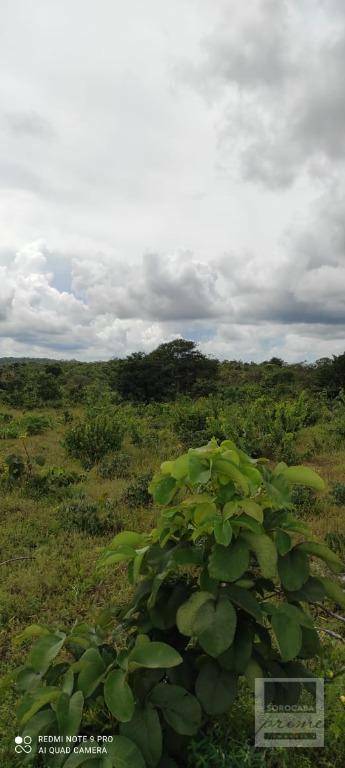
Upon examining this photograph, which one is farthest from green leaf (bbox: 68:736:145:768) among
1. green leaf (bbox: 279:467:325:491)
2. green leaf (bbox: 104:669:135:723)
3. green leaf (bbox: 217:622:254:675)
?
green leaf (bbox: 279:467:325:491)

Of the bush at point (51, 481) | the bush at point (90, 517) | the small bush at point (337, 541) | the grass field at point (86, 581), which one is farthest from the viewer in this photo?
the bush at point (51, 481)

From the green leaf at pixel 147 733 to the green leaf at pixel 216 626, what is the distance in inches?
13.8

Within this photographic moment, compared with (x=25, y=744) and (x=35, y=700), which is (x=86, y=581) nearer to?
(x=25, y=744)

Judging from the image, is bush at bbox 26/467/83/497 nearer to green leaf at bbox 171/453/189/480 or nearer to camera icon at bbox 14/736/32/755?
camera icon at bbox 14/736/32/755

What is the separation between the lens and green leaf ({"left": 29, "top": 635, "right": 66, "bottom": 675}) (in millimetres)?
1826

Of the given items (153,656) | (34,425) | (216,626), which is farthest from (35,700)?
(34,425)

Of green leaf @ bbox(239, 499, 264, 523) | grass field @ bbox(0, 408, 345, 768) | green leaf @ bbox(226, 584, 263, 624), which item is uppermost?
green leaf @ bbox(239, 499, 264, 523)

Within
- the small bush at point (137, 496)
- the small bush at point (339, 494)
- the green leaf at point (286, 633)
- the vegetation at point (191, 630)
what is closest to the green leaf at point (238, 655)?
the vegetation at point (191, 630)

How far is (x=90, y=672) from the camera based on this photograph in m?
1.72

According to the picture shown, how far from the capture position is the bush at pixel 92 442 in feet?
35.3

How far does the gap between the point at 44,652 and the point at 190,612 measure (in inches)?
27.5

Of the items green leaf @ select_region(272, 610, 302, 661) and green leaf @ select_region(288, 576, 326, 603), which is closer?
green leaf @ select_region(272, 610, 302, 661)

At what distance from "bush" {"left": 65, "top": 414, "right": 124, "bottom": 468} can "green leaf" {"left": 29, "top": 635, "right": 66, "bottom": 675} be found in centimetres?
854

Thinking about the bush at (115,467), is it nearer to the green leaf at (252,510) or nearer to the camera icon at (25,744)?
the camera icon at (25,744)
